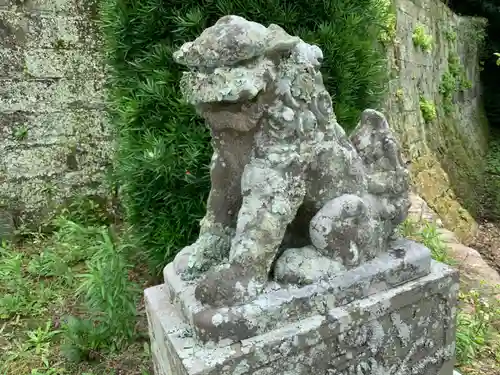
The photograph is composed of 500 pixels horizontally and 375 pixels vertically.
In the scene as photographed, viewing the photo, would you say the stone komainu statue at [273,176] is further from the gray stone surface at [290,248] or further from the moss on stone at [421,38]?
the moss on stone at [421,38]

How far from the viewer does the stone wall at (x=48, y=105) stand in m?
3.97

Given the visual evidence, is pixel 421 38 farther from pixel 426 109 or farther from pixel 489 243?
pixel 489 243

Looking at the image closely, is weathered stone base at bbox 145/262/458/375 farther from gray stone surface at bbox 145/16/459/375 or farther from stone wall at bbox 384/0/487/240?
stone wall at bbox 384/0/487/240

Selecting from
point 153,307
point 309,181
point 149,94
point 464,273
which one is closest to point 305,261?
point 309,181

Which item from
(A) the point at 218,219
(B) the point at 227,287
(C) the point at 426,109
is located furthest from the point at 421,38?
(B) the point at 227,287

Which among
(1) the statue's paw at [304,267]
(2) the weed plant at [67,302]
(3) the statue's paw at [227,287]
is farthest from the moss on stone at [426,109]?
(3) the statue's paw at [227,287]

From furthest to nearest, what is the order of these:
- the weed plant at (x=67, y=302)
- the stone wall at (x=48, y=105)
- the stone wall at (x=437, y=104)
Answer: the stone wall at (x=437, y=104)
the stone wall at (x=48, y=105)
the weed plant at (x=67, y=302)

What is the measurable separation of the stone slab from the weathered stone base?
24 mm

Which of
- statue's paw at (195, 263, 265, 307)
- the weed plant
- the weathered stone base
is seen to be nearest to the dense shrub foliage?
the weed plant

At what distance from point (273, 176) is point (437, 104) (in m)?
6.59

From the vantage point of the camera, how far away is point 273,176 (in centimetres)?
151

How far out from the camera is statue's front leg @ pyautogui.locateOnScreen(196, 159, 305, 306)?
1463 mm

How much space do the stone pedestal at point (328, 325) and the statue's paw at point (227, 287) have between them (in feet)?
0.09

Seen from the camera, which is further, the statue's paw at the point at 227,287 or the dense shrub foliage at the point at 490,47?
the dense shrub foliage at the point at 490,47
